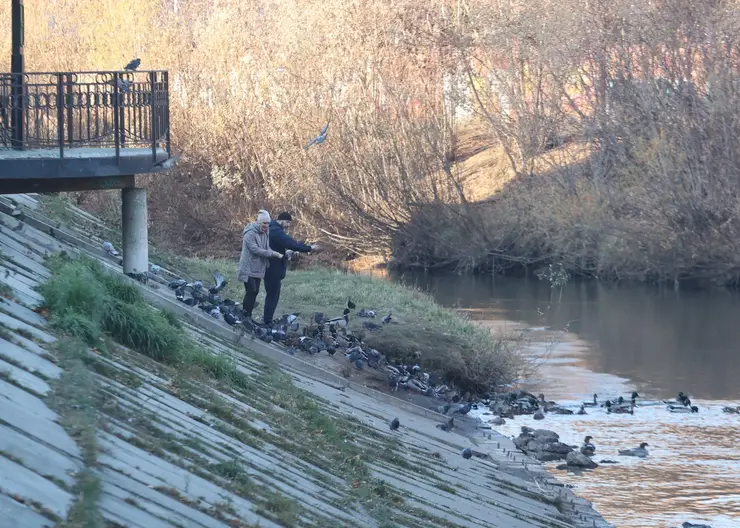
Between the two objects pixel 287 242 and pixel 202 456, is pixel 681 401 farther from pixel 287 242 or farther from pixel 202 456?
pixel 202 456

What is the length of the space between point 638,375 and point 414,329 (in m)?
4.88

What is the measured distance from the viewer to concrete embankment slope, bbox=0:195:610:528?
6.24 m

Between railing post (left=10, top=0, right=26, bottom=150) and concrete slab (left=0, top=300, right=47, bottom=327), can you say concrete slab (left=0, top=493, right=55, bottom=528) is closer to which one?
concrete slab (left=0, top=300, right=47, bottom=327)

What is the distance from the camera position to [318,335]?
1800cm

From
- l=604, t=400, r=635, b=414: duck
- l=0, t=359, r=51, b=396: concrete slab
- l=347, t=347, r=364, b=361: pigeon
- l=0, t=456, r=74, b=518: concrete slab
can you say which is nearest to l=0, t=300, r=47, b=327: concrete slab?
l=0, t=359, r=51, b=396: concrete slab

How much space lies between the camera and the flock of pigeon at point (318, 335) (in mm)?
16375

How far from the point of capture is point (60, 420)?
6957 millimetres

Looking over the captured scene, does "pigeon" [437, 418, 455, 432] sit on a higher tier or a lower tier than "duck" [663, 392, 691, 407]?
higher

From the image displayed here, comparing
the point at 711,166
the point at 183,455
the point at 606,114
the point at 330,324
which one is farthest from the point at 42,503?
the point at 606,114

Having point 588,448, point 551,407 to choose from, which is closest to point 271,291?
point 551,407

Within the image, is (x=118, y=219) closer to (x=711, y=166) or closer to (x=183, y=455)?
(x=711, y=166)

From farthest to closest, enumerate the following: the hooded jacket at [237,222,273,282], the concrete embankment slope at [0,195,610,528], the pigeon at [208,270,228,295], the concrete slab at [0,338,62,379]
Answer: the pigeon at [208,270,228,295] → the hooded jacket at [237,222,273,282] → the concrete slab at [0,338,62,379] → the concrete embankment slope at [0,195,610,528]

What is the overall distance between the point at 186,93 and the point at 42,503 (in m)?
39.2

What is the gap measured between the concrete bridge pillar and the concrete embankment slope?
254 centimetres
